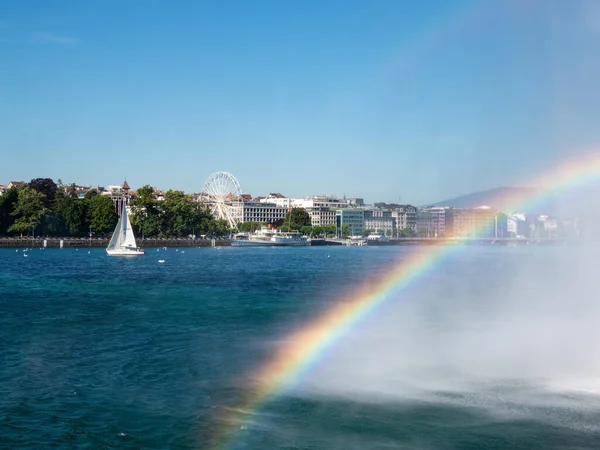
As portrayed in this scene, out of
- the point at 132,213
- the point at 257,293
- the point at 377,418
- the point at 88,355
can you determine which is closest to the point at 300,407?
the point at 377,418

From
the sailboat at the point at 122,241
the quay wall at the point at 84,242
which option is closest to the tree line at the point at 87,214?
the quay wall at the point at 84,242

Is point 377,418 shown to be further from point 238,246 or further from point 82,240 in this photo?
point 238,246

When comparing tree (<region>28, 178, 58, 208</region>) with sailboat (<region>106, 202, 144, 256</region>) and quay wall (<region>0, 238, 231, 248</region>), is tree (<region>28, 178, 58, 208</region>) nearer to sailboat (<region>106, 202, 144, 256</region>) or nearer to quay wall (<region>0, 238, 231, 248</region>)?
quay wall (<region>0, 238, 231, 248</region>)

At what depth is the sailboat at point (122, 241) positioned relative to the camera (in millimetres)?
99875

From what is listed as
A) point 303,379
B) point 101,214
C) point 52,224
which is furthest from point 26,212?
point 303,379

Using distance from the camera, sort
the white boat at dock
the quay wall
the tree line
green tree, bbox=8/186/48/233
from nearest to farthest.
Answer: the quay wall < green tree, bbox=8/186/48/233 < the tree line < the white boat at dock

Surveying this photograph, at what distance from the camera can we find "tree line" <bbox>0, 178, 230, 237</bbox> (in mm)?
123562

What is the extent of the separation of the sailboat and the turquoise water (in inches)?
2444

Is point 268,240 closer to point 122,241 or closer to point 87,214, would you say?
point 87,214

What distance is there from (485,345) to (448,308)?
44.9 feet

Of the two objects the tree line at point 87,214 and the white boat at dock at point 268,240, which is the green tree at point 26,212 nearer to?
the tree line at point 87,214

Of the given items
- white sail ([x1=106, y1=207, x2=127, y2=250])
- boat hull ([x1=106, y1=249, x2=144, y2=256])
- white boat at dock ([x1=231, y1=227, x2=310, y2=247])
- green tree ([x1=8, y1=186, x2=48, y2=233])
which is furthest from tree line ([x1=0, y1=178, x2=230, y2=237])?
boat hull ([x1=106, y1=249, x2=144, y2=256])

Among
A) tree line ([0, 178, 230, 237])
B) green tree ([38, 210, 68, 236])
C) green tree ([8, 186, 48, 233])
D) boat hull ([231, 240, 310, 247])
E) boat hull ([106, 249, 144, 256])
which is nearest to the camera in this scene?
boat hull ([106, 249, 144, 256])

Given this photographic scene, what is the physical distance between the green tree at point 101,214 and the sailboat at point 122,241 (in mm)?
33285
